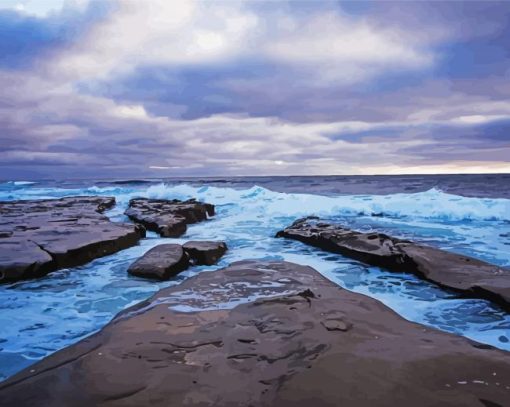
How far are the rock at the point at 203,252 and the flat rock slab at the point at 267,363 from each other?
2504 mm

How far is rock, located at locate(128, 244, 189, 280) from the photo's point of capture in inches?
190

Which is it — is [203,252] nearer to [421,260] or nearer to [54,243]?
[54,243]

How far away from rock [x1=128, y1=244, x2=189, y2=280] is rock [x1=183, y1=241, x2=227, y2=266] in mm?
225

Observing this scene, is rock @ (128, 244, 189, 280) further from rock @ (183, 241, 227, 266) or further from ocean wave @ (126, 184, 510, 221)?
ocean wave @ (126, 184, 510, 221)

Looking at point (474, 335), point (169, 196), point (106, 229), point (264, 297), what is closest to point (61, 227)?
point (106, 229)

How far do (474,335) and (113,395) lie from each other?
286 cm

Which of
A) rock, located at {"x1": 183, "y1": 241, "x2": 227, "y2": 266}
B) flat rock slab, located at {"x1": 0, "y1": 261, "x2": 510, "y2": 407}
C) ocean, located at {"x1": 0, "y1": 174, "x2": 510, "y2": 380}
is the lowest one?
ocean, located at {"x1": 0, "y1": 174, "x2": 510, "y2": 380}

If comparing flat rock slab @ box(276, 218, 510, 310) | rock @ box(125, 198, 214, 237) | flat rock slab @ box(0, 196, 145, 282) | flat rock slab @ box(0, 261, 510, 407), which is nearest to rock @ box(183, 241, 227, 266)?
flat rock slab @ box(0, 196, 145, 282)

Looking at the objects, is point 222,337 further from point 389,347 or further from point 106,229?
point 106,229

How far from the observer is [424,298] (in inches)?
163

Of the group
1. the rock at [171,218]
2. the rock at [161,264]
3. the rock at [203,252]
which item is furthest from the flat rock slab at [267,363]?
the rock at [171,218]

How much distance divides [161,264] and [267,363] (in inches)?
122

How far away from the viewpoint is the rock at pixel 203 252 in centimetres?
576

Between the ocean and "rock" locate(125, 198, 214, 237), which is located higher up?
"rock" locate(125, 198, 214, 237)
